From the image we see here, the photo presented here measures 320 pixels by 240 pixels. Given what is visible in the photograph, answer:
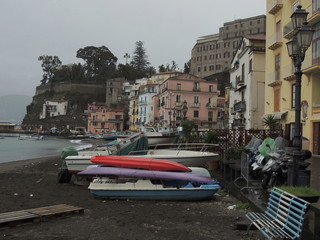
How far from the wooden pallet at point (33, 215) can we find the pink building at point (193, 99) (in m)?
50.0

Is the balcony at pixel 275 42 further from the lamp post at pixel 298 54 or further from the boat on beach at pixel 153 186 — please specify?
the lamp post at pixel 298 54

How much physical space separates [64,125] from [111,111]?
23.0 m

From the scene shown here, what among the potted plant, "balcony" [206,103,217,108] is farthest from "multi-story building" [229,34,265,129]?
the potted plant

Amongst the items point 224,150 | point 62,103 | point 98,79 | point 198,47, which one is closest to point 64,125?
point 62,103

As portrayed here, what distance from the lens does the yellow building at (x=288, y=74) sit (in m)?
19.4

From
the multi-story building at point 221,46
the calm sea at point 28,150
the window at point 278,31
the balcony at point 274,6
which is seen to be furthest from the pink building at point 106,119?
the window at point 278,31

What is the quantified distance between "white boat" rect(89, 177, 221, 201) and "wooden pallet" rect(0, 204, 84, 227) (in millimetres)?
1618

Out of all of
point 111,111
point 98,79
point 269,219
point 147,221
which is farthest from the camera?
point 98,79

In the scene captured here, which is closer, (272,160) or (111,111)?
(272,160)

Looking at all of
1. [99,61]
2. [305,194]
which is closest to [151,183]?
[305,194]

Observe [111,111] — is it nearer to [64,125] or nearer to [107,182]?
[64,125]

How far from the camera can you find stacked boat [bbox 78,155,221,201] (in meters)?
9.52

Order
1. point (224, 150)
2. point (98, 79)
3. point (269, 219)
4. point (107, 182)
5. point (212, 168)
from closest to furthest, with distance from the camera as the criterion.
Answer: point (269, 219) < point (107, 182) < point (212, 168) < point (224, 150) < point (98, 79)

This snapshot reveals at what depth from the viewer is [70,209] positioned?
8.12 metres
